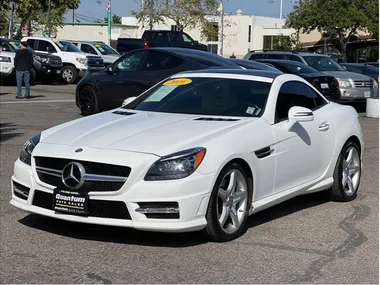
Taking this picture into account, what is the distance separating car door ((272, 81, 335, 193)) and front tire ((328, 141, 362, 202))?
0.29 meters

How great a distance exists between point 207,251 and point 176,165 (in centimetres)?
75

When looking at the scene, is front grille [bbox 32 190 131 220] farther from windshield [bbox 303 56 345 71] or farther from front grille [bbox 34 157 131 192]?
windshield [bbox 303 56 345 71]

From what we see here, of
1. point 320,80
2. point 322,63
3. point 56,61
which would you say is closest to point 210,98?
point 320,80

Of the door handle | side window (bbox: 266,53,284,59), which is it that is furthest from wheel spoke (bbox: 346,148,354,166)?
side window (bbox: 266,53,284,59)

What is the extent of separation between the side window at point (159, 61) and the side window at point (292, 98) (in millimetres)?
6766

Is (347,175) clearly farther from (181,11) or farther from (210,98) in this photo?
(181,11)

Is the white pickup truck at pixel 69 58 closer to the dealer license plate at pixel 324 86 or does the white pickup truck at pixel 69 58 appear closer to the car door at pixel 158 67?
the dealer license plate at pixel 324 86

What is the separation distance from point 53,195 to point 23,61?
15390 mm

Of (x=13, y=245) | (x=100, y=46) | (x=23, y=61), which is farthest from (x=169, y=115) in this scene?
(x=100, y=46)

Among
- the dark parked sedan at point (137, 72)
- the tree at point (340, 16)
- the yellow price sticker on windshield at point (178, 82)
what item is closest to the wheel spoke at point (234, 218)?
the yellow price sticker on windshield at point (178, 82)

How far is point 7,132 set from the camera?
42.9 ft

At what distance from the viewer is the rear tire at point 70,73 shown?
28.8 metres

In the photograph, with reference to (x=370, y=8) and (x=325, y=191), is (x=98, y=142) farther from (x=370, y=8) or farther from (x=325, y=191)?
(x=370, y=8)

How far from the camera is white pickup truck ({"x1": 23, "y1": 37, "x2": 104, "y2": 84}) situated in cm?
2864
